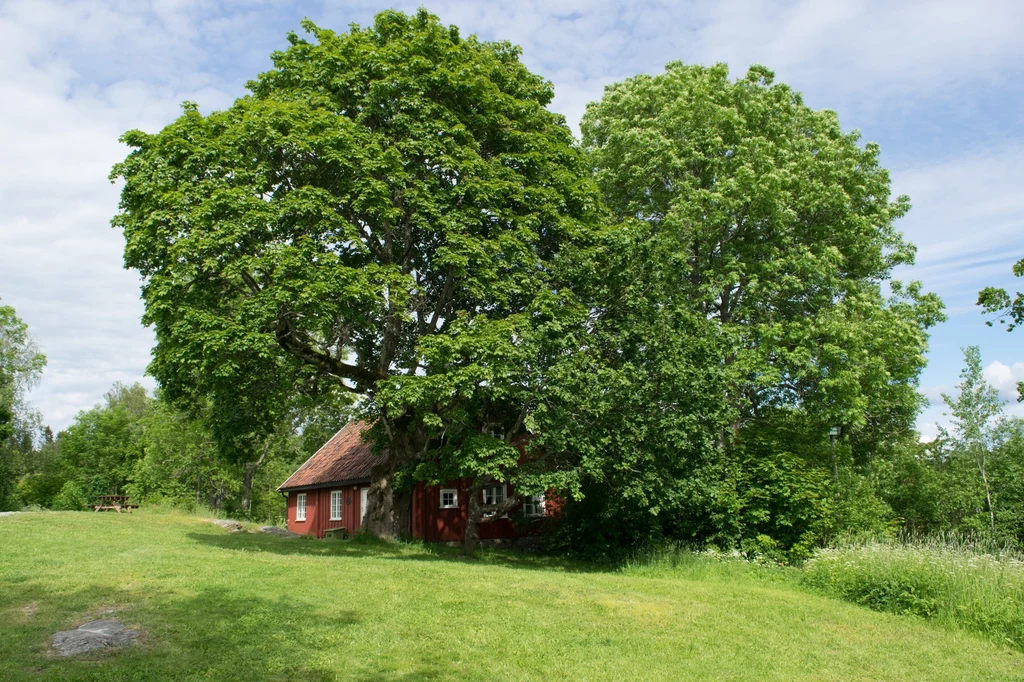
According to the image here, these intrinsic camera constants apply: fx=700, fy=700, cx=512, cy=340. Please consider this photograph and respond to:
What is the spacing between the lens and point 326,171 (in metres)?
17.7

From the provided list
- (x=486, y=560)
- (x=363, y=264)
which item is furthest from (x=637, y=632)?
(x=363, y=264)

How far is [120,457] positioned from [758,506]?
55.5 meters

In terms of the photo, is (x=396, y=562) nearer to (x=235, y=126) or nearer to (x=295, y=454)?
(x=235, y=126)

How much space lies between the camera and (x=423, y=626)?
10.1 m

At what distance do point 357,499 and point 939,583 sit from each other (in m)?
22.3

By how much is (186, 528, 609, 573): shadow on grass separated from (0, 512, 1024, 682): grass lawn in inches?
114

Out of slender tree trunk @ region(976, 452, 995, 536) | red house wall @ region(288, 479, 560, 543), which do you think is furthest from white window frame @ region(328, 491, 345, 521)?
slender tree trunk @ region(976, 452, 995, 536)

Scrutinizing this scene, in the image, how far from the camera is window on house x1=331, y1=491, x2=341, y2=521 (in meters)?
31.5

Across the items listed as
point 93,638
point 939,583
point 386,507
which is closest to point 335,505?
point 386,507

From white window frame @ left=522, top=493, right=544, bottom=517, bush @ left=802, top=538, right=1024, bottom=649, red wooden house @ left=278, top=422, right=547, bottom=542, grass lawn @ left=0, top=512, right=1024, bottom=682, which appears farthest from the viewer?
red wooden house @ left=278, top=422, right=547, bottom=542

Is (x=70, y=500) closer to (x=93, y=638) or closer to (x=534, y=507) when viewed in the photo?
(x=534, y=507)

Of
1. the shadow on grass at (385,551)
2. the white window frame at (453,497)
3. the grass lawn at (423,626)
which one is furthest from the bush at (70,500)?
the grass lawn at (423,626)

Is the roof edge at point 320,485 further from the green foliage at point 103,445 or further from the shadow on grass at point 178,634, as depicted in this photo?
the green foliage at point 103,445

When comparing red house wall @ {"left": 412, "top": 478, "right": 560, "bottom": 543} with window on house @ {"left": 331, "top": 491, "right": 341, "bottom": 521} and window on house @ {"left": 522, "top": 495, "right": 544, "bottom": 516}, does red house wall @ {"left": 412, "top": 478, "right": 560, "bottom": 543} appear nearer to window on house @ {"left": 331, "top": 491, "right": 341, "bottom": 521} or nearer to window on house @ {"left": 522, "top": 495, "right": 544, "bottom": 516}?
window on house @ {"left": 522, "top": 495, "right": 544, "bottom": 516}
